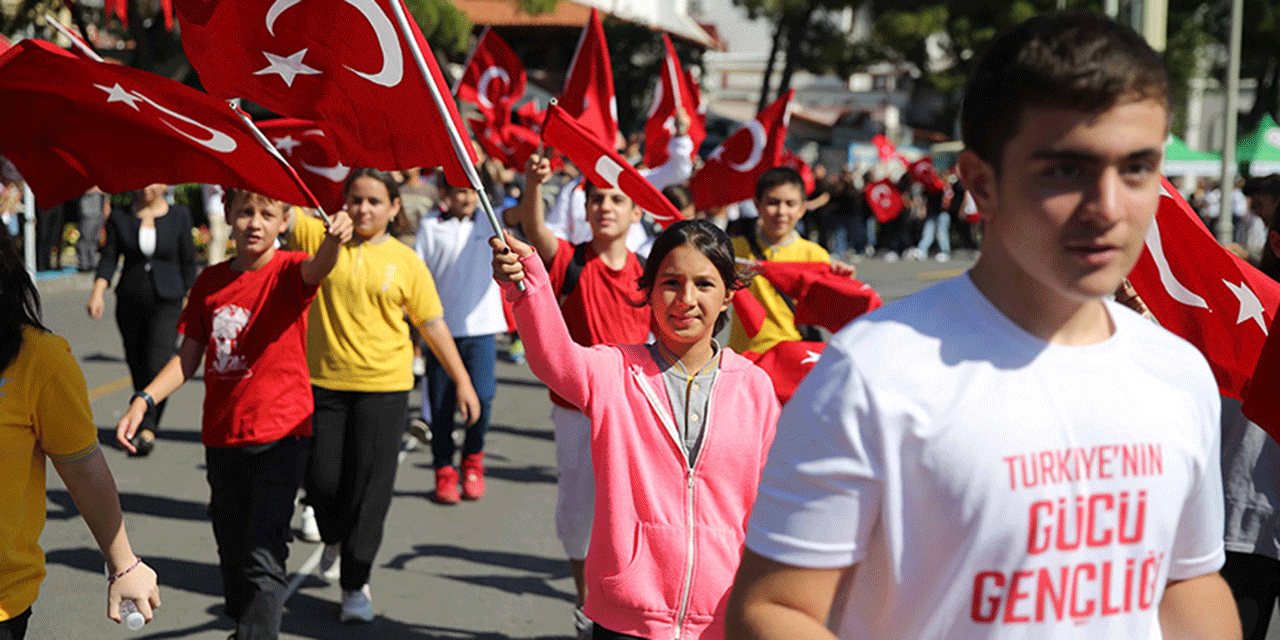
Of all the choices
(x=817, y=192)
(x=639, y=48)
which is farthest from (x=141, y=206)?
(x=639, y=48)

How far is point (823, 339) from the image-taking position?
6445 mm

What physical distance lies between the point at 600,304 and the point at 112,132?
199 centimetres

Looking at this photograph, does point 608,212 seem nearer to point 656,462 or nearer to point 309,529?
point 656,462

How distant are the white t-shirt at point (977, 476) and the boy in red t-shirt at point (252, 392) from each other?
3395 mm

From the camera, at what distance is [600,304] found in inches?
214

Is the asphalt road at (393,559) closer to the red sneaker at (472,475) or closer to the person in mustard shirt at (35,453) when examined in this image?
the red sneaker at (472,475)

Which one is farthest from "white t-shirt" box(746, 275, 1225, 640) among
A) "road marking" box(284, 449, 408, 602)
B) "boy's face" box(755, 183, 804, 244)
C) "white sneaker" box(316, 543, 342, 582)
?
"white sneaker" box(316, 543, 342, 582)

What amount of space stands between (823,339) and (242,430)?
283cm

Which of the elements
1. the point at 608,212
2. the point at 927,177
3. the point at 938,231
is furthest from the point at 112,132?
the point at 938,231

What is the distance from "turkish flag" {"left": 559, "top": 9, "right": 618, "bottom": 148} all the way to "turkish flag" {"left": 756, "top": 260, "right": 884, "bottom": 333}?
9.59 feet

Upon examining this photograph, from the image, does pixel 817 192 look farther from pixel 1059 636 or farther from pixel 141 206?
pixel 1059 636

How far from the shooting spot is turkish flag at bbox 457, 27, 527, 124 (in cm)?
1345

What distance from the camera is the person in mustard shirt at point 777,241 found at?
19.2 ft

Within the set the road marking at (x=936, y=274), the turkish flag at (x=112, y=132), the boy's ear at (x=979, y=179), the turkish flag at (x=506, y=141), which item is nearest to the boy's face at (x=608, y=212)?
the turkish flag at (x=112, y=132)
